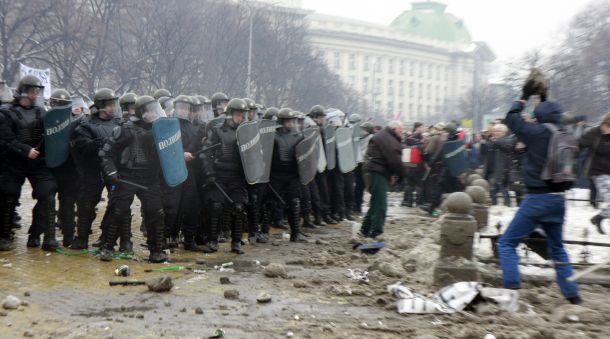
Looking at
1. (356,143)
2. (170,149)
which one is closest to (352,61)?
(356,143)

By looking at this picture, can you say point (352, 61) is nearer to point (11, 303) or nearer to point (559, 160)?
point (559, 160)

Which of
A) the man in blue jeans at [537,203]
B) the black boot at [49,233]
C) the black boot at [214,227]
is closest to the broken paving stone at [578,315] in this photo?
the man in blue jeans at [537,203]

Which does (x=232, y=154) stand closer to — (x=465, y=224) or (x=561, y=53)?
(x=465, y=224)

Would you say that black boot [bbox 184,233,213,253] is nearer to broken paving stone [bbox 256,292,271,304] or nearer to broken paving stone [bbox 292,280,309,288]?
broken paving stone [bbox 292,280,309,288]

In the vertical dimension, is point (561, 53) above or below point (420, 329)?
above

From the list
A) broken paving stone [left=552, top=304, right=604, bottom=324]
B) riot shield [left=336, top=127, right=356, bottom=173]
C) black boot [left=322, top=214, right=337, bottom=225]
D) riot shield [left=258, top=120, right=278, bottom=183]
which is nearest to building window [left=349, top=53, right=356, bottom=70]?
riot shield [left=336, top=127, right=356, bottom=173]

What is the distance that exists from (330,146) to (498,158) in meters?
4.38

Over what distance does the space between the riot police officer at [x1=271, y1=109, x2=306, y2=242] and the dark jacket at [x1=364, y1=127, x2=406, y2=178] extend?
1045 millimetres

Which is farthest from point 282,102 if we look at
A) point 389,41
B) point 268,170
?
point 389,41

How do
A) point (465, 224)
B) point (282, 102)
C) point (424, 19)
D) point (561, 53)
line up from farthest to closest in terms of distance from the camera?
point (424, 19) → point (282, 102) → point (561, 53) → point (465, 224)

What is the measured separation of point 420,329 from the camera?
19.7 feet

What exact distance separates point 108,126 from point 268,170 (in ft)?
8.17

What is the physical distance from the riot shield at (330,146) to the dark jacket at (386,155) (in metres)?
2.37

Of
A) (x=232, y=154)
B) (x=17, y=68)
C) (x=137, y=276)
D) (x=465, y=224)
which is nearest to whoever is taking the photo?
(x=465, y=224)
